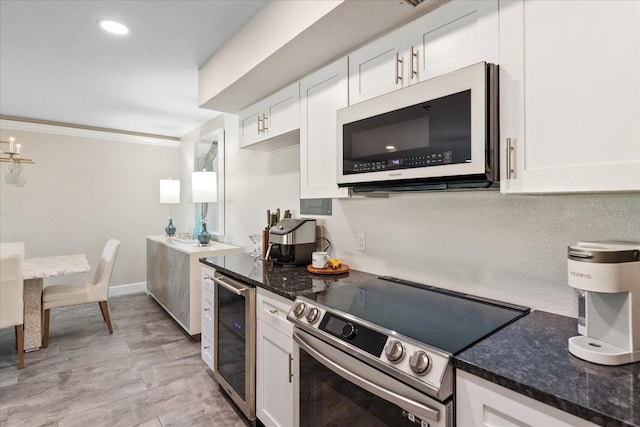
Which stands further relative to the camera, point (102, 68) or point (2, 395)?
point (102, 68)

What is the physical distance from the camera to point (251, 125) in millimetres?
2637

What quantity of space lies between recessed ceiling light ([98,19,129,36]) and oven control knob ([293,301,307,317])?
82.5 inches

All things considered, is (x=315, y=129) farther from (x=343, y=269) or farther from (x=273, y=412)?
(x=273, y=412)

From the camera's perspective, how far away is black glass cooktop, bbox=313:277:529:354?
3.49 feet

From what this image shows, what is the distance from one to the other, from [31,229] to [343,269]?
4.52 m

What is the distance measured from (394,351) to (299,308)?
21.5 inches

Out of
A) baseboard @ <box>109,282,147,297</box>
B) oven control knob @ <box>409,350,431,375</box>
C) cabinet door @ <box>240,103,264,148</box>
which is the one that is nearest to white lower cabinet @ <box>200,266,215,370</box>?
cabinet door @ <box>240,103,264,148</box>

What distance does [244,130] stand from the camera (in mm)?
2752

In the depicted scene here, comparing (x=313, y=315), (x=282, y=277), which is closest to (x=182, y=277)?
(x=282, y=277)

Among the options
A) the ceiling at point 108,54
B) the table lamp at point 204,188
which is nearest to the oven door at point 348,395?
the ceiling at point 108,54

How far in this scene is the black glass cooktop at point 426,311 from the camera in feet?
3.49

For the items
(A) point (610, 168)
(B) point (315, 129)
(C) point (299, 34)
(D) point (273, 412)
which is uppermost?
(C) point (299, 34)

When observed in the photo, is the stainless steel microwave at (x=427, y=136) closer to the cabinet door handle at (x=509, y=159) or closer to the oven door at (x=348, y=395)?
the cabinet door handle at (x=509, y=159)

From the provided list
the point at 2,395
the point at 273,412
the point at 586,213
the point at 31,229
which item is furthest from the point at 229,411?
the point at 31,229
